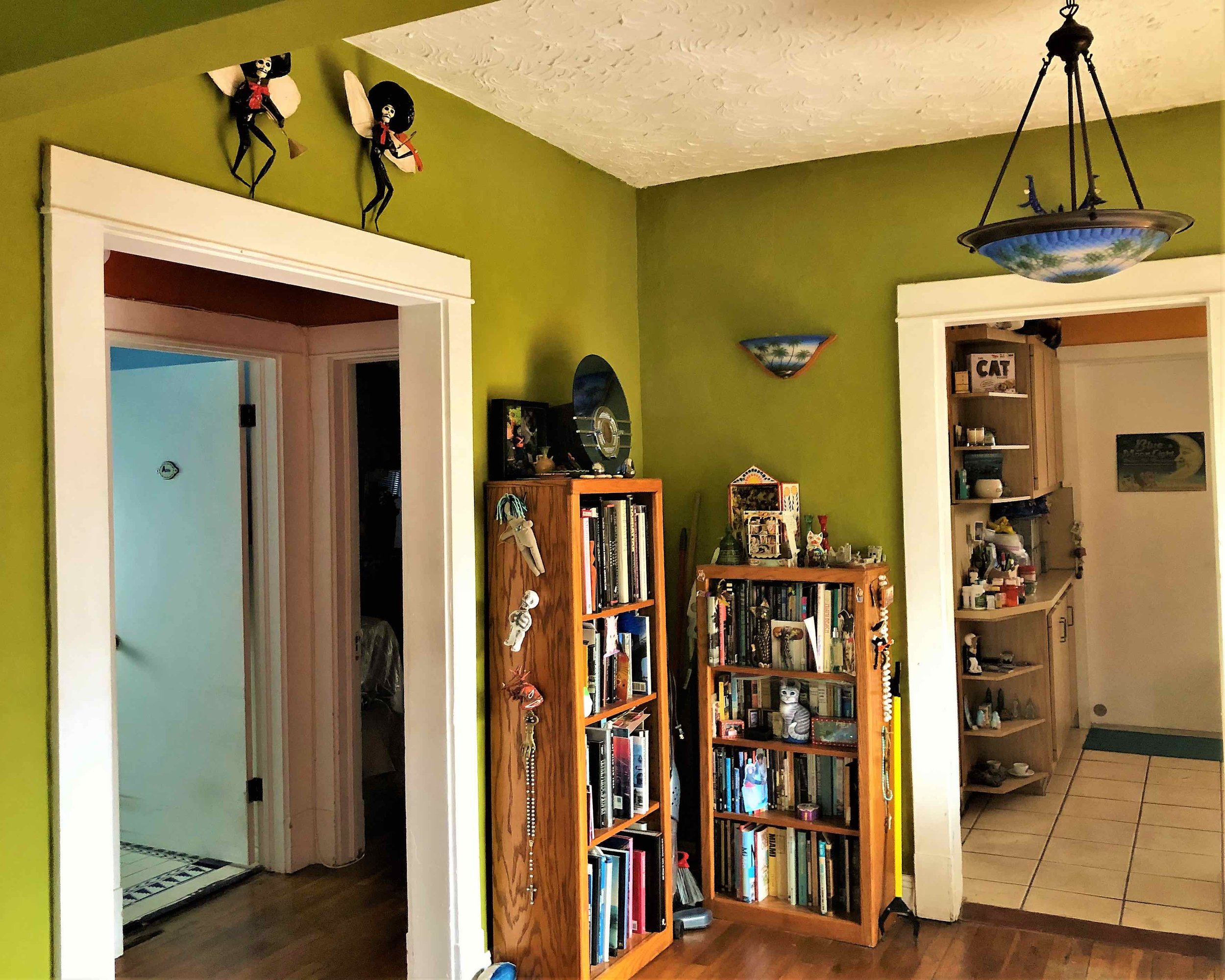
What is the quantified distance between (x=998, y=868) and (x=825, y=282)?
2403 millimetres

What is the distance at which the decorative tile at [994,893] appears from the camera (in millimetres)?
3646

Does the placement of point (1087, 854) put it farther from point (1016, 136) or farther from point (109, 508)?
point (109, 508)

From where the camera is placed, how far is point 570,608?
116 inches

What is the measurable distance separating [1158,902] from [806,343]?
7.79 ft

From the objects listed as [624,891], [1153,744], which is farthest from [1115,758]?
[624,891]

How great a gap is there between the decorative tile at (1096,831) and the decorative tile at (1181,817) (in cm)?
16

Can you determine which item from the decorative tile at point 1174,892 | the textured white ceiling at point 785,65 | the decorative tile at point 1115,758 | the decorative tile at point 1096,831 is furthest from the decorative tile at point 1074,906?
the textured white ceiling at point 785,65

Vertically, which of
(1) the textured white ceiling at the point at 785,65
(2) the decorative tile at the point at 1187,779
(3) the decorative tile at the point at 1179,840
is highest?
(1) the textured white ceiling at the point at 785,65

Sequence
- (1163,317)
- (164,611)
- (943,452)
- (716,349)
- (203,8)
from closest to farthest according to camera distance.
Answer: (203,8)
(943,452)
(716,349)
(164,611)
(1163,317)

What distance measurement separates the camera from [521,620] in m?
2.96

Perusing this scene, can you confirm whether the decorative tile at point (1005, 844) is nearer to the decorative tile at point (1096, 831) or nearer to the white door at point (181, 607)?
the decorative tile at point (1096, 831)

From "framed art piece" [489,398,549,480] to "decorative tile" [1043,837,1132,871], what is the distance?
2.72 metres

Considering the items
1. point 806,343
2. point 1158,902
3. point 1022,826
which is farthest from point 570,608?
point 1022,826

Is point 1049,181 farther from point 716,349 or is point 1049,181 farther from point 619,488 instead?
point 619,488
